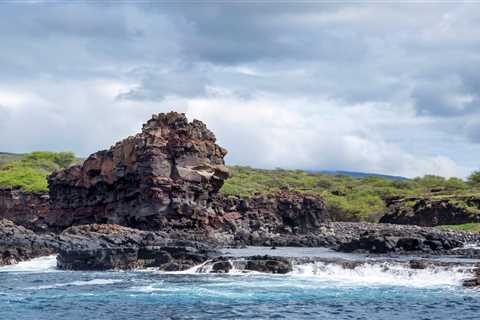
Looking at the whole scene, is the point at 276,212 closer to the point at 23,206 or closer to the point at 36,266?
the point at 23,206

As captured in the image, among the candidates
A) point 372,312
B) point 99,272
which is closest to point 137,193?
point 99,272

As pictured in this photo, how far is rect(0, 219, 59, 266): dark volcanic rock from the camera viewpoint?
5691 centimetres

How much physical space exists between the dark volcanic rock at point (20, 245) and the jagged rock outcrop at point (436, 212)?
54.4 m

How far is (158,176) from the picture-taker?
73.7m

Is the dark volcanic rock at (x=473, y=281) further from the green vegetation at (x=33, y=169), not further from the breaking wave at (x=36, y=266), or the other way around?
the green vegetation at (x=33, y=169)

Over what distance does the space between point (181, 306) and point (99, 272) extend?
1858 centimetres

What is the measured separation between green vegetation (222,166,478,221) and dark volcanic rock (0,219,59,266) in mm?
35214

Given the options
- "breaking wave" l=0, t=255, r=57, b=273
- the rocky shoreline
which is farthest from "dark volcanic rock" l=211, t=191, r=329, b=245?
"breaking wave" l=0, t=255, r=57, b=273

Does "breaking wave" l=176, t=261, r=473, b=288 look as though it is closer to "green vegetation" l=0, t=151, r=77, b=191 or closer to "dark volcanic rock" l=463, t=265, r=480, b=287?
"dark volcanic rock" l=463, t=265, r=480, b=287

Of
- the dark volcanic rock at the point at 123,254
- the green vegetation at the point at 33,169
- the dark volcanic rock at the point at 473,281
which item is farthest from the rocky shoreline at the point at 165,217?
the dark volcanic rock at the point at 473,281

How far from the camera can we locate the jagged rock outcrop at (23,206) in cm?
9069

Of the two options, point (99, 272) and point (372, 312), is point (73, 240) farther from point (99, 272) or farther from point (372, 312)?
point (372, 312)

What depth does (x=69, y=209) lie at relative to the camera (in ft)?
276

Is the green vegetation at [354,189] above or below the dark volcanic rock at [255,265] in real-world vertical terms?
above
